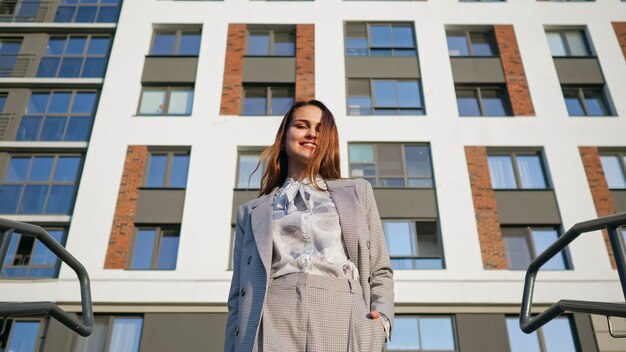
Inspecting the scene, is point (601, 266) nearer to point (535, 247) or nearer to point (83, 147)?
point (535, 247)

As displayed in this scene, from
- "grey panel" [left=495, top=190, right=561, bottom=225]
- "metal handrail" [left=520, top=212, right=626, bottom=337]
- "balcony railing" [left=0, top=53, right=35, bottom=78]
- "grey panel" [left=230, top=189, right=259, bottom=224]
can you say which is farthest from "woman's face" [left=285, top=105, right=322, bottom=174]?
"balcony railing" [left=0, top=53, right=35, bottom=78]

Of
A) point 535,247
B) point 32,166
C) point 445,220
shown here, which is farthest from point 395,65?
point 32,166

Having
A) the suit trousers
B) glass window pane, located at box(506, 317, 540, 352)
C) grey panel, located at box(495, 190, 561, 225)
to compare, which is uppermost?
grey panel, located at box(495, 190, 561, 225)

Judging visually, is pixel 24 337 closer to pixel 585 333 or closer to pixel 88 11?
pixel 88 11

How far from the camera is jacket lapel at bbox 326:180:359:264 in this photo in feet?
8.09

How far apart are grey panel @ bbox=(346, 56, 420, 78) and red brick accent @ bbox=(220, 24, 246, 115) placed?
3757mm

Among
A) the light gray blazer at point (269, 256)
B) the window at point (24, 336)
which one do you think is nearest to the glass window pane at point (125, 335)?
the window at point (24, 336)

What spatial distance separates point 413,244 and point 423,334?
2.51m

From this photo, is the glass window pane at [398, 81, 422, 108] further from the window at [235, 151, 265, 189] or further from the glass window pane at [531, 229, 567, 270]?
the glass window pane at [531, 229, 567, 270]

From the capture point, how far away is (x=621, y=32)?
17.1 metres

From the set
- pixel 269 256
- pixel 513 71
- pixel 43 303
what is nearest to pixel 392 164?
pixel 513 71

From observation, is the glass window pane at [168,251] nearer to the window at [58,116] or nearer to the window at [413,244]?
the window at [58,116]

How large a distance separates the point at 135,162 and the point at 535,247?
1231 cm

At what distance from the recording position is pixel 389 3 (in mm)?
17875
